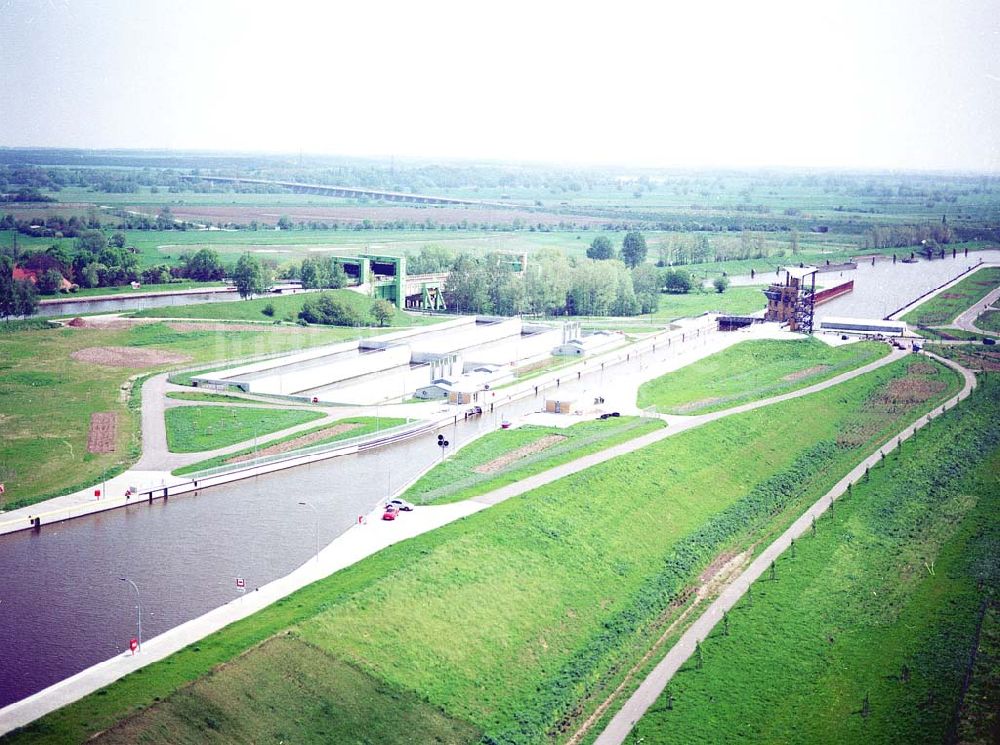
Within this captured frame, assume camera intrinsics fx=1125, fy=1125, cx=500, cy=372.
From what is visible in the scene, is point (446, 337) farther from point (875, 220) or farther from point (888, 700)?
point (875, 220)

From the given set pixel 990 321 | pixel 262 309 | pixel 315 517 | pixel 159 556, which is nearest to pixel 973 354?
pixel 990 321

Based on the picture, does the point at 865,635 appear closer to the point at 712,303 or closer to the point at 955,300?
the point at 955,300

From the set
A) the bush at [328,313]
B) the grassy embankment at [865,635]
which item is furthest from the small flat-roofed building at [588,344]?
the grassy embankment at [865,635]

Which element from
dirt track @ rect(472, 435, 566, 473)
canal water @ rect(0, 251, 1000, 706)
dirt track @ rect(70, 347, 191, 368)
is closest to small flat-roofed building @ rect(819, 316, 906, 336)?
dirt track @ rect(472, 435, 566, 473)

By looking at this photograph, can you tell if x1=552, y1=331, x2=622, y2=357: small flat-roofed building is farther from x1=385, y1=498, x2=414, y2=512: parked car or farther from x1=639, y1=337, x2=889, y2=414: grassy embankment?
x1=385, y1=498, x2=414, y2=512: parked car

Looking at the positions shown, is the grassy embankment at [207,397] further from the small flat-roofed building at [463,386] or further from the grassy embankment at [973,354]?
the grassy embankment at [973,354]

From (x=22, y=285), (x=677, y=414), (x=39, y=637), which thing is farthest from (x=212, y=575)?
(x=22, y=285)
